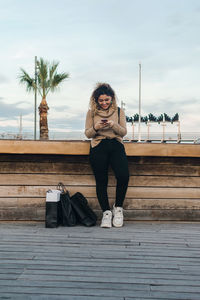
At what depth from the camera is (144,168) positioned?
3.98m

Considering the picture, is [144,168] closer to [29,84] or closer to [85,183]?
[85,183]

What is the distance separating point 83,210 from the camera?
3.68m

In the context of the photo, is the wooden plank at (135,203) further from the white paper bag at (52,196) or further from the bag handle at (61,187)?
the white paper bag at (52,196)

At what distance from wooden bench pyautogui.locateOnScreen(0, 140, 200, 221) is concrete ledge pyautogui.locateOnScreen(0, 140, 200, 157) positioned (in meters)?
0.11

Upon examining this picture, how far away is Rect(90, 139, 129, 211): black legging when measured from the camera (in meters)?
3.60

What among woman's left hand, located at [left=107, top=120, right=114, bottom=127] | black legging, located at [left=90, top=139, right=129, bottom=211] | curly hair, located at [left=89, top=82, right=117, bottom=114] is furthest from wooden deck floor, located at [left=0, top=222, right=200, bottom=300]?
curly hair, located at [left=89, top=82, right=117, bottom=114]

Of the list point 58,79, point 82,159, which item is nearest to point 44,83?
point 58,79

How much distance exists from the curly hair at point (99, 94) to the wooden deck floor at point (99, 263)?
1215 mm

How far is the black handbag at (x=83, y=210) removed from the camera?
143 inches

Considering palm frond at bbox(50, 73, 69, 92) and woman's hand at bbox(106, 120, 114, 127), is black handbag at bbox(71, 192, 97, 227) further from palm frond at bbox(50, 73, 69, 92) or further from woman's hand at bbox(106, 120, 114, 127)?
palm frond at bbox(50, 73, 69, 92)

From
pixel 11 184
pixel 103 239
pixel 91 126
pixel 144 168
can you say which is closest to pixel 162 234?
pixel 103 239

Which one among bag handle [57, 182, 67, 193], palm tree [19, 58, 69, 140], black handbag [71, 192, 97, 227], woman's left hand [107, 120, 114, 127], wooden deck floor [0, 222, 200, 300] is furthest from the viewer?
palm tree [19, 58, 69, 140]

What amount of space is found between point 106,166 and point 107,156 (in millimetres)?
100

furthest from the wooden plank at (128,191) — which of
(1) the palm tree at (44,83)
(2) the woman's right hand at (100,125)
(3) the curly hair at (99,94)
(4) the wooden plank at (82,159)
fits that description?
(1) the palm tree at (44,83)
